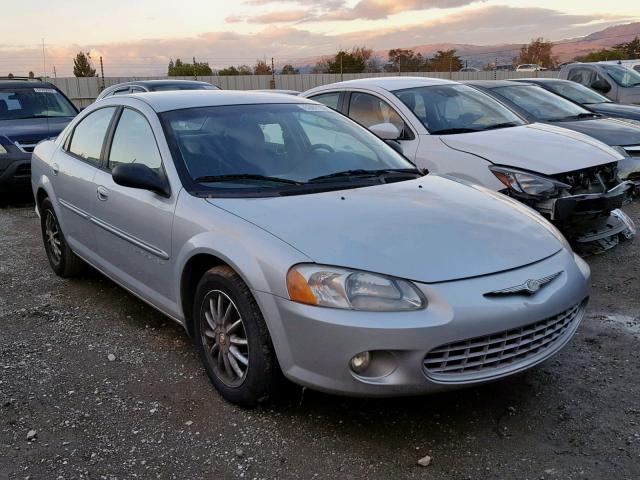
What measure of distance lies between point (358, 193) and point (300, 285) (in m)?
0.88

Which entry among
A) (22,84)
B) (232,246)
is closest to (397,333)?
(232,246)

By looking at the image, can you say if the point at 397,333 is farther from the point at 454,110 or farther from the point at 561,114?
the point at 561,114

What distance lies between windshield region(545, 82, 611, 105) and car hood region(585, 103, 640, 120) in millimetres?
209

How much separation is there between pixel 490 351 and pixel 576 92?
8378 millimetres

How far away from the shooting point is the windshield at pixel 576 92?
9.77m

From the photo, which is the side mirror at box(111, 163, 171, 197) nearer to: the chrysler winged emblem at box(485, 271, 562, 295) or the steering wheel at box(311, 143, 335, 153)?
the steering wheel at box(311, 143, 335, 153)

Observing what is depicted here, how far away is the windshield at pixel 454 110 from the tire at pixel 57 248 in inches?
130

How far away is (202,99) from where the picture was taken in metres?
4.11

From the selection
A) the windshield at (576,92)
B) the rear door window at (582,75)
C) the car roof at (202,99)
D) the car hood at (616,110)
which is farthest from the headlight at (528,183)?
the rear door window at (582,75)

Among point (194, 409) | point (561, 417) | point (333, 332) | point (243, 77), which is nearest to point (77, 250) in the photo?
point (194, 409)

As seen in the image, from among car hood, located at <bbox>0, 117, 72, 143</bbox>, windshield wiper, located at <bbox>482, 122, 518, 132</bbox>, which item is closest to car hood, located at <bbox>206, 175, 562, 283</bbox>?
windshield wiper, located at <bbox>482, 122, 518, 132</bbox>

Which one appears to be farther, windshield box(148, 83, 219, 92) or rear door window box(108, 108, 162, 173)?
windshield box(148, 83, 219, 92)

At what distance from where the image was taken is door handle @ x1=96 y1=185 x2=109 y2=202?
4.11 meters

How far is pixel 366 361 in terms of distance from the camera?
2.66 metres
